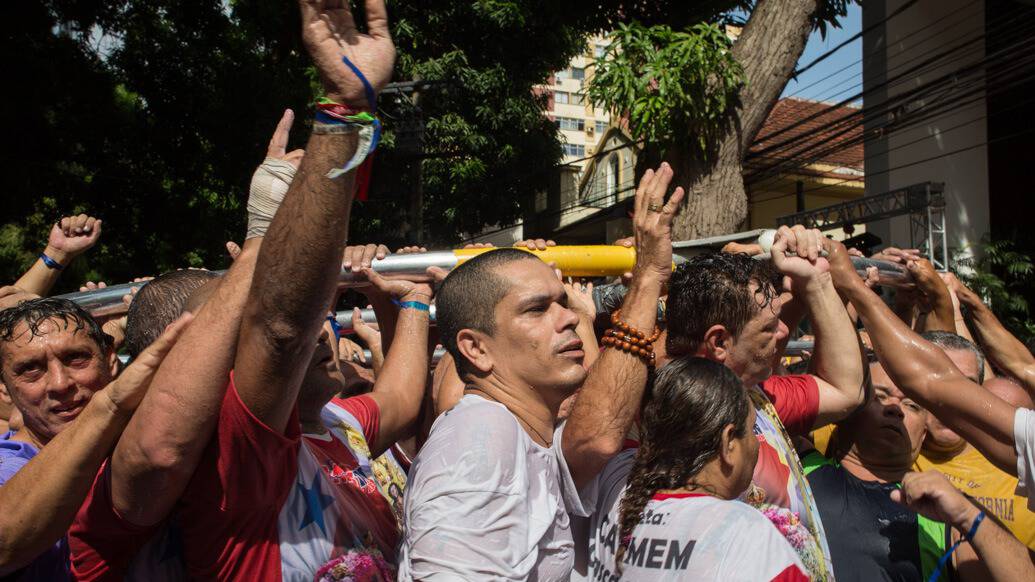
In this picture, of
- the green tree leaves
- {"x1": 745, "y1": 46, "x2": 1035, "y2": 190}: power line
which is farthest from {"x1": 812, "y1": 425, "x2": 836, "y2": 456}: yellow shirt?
{"x1": 745, "y1": 46, "x2": 1035, "y2": 190}: power line

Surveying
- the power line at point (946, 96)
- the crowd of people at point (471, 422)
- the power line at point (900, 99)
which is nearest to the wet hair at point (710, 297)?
the crowd of people at point (471, 422)

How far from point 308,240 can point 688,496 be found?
116 centimetres

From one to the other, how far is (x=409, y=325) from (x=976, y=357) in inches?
93.8

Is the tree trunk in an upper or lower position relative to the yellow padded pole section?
upper

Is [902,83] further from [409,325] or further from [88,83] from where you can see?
[409,325]

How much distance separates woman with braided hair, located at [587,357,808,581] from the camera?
5.98 ft

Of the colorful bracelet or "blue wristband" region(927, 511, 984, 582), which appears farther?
"blue wristband" region(927, 511, 984, 582)

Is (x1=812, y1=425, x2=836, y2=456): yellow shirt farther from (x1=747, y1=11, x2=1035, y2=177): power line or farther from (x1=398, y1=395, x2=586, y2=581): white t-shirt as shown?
(x1=747, y1=11, x2=1035, y2=177): power line

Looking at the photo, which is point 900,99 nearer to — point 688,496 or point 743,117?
point 743,117

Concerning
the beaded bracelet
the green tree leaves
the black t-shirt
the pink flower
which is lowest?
the black t-shirt

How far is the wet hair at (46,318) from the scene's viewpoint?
220 centimetres

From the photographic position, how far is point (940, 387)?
245cm

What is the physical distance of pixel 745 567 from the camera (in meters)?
1.78

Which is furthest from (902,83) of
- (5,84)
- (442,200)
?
(5,84)
